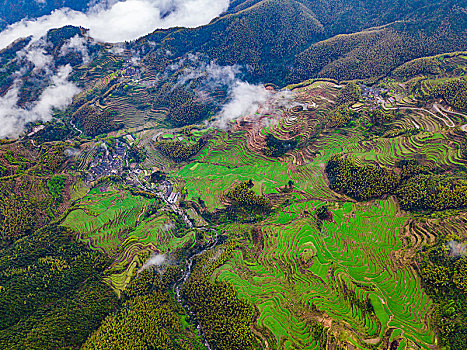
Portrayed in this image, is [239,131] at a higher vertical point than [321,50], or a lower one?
lower

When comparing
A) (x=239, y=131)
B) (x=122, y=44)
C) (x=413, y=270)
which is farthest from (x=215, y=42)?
(x=413, y=270)

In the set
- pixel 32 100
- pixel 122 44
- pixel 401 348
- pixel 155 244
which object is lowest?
pixel 401 348

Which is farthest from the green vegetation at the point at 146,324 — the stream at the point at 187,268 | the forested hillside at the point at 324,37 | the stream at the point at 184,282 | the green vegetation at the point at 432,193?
the forested hillside at the point at 324,37

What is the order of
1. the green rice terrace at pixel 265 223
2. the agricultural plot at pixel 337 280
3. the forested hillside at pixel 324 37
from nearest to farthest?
the agricultural plot at pixel 337 280
the green rice terrace at pixel 265 223
the forested hillside at pixel 324 37

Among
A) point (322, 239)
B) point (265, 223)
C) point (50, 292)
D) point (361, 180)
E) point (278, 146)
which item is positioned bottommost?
point (322, 239)

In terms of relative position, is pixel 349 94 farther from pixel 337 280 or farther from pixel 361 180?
pixel 337 280

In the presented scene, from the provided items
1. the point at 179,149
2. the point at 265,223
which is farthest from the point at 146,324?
the point at 179,149

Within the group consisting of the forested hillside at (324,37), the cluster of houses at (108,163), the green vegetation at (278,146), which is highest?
the forested hillside at (324,37)

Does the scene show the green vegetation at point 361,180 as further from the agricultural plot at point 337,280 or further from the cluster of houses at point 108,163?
the cluster of houses at point 108,163

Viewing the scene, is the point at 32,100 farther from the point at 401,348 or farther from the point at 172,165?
the point at 401,348
